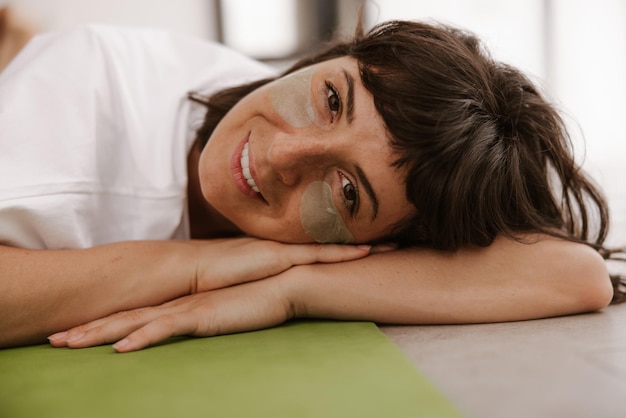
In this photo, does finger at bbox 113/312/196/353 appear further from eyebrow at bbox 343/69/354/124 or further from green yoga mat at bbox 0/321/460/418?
eyebrow at bbox 343/69/354/124

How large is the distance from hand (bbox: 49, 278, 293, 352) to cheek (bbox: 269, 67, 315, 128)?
0.28 meters

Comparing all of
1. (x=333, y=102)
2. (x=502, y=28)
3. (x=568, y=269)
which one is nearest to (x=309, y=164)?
(x=333, y=102)

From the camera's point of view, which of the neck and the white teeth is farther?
the neck

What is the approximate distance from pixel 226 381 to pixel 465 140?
55cm

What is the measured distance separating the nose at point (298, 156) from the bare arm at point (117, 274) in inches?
5.5

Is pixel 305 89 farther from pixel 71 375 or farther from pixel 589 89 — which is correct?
pixel 589 89

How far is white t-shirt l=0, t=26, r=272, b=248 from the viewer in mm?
1061

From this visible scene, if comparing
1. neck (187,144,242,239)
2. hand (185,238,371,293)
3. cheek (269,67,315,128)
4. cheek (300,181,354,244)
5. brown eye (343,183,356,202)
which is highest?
cheek (269,67,315,128)

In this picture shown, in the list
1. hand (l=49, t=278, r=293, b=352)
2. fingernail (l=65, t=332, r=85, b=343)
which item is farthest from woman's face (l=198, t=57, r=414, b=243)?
fingernail (l=65, t=332, r=85, b=343)

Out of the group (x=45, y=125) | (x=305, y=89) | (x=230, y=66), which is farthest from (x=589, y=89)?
(x=45, y=125)

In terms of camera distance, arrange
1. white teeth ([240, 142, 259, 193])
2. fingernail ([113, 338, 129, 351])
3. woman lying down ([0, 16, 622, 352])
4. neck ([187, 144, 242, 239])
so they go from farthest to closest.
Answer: neck ([187, 144, 242, 239]), white teeth ([240, 142, 259, 193]), woman lying down ([0, 16, 622, 352]), fingernail ([113, 338, 129, 351])

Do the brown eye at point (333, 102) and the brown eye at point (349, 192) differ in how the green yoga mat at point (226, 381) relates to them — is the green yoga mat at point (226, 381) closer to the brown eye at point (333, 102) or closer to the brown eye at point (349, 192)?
the brown eye at point (349, 192)

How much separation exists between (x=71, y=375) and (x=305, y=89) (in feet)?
2.00

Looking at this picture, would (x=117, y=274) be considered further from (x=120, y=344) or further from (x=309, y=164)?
(x=309, y=164)
